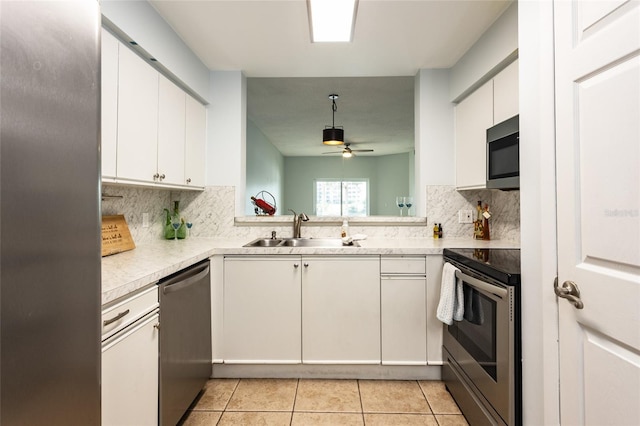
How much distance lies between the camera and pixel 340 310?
214 centimetres

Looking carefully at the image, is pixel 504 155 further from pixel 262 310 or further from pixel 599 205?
pixel 262 310

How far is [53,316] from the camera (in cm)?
62

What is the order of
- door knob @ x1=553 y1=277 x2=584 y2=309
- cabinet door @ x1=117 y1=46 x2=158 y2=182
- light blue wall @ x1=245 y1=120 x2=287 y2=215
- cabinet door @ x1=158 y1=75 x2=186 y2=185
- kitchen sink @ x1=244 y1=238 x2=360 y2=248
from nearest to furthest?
1. door knob @ x1=553 y1=277 x2=584 y2=309
2. cabinet door @ x1=117 y1=46 x2=158 y2=182
3. cabinet door @ x1=158 y1=75 x2=186 y2=185
4. kitchen sink @ x1=244 y1=238 x2=360 y2=248
5. light blue wall @ x1=245 y1=120 x2=287 y2=215

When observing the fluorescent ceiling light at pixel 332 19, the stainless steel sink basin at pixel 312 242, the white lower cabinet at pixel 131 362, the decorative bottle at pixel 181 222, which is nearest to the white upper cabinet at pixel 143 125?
the decorative bottle at pixel 181 222

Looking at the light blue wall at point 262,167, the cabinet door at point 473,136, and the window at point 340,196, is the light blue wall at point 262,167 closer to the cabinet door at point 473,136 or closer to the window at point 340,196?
the window at point 340,196

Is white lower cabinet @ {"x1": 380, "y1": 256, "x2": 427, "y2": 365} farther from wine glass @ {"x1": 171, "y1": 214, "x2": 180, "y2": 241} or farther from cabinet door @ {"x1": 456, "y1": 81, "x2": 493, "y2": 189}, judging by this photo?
wine glass @ {"x1": 171, "y1": 214, "x2": 180, "y2": 241}

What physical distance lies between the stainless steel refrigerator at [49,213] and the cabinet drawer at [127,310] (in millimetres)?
407

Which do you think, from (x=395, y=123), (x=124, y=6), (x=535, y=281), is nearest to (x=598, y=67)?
(x=535, y=281)

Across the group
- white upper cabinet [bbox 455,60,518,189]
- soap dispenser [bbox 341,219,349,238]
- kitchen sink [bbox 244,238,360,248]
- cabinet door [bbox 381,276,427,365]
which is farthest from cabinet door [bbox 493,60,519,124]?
kitchen sink [bbox 244,238,360,248]

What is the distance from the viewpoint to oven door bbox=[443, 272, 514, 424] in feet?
4.44

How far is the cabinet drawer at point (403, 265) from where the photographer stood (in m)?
2.12

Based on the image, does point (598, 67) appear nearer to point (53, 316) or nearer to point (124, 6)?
point (53, 316)

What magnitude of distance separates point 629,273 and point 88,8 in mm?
1495

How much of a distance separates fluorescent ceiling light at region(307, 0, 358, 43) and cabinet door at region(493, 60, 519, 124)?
0.98 metres
